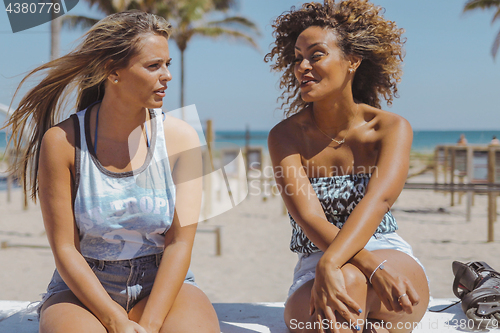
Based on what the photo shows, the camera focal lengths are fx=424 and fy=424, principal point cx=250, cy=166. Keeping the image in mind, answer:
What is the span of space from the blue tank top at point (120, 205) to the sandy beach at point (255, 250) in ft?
9.98

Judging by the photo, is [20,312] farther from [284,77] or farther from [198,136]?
[284,77]

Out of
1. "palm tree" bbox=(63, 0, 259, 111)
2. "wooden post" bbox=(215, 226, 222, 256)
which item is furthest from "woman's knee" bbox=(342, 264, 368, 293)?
"palm tree" bbox=(63, 0, 259, 111)

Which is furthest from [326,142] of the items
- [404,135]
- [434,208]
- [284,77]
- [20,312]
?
[434,208]

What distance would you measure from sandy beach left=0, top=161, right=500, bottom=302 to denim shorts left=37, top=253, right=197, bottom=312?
9.74 ft

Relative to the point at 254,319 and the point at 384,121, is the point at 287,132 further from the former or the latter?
the point at 254,319

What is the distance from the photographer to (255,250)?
6.86m

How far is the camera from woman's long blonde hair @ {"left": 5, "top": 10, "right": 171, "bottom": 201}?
1.72 meters

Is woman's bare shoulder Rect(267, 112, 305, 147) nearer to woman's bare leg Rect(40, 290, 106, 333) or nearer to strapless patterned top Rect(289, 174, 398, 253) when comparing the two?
strapless patterned top Rect(289, 174, 398, 253)

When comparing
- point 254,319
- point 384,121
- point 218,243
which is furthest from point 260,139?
point 384,121

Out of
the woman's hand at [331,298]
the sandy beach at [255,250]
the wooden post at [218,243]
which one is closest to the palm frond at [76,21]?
the sandy beach at [255,250]

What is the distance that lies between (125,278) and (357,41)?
1455mm

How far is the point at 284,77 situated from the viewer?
2.34 meters

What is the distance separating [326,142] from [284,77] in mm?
512

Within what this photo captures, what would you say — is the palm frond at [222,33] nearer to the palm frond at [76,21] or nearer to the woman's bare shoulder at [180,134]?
the palm frond at [76,21]
